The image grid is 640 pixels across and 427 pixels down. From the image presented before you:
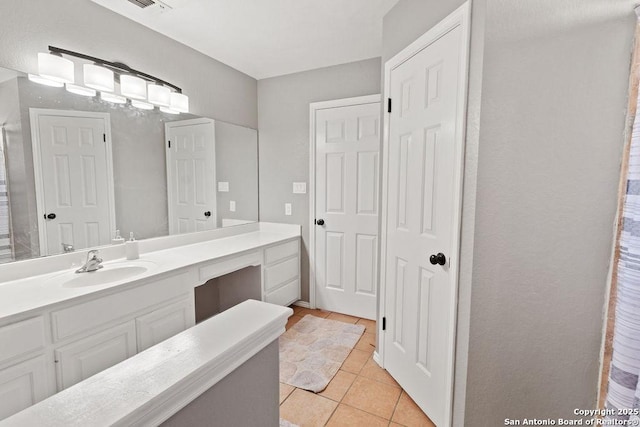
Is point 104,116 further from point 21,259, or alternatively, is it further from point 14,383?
point 14,383

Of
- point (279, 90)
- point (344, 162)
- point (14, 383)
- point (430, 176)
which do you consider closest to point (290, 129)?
point (279, 90)

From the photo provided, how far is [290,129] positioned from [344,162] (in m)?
0.70

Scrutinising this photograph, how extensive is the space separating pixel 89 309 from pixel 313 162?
2.06 metres

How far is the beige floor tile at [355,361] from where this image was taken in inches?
80.9

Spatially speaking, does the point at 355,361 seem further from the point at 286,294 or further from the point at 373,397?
the point at 286,294

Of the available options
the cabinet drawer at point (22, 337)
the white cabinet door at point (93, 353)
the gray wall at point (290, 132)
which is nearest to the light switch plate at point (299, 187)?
the gray wall at point (290, 132)

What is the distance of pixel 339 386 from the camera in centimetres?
188

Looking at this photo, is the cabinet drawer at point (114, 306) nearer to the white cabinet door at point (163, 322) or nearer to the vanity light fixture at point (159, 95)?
the white cabinet door at point (163, 322)

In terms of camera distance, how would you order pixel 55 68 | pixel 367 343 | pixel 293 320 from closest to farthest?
pixel 55 68 < pixel 367 343 < pixel 293 320

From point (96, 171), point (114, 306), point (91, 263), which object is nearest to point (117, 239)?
point (91, 263)

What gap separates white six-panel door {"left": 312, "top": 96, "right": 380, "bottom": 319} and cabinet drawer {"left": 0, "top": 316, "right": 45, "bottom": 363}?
2.09 m

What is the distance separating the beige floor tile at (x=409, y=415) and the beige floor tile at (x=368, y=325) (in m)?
0.83

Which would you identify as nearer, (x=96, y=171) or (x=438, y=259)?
(x=438, y=259)

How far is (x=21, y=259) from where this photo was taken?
154cm
